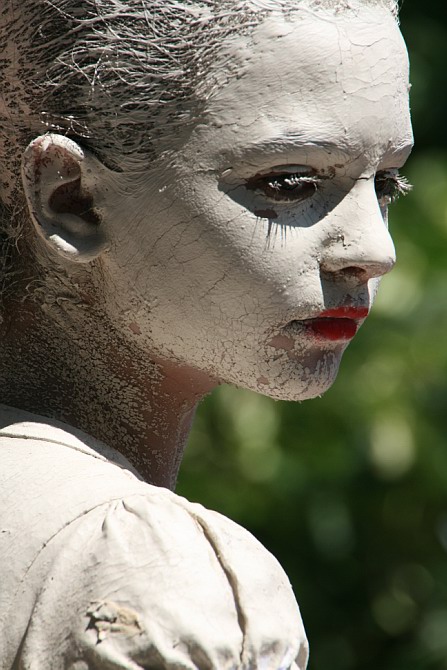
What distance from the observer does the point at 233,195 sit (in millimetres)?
1766

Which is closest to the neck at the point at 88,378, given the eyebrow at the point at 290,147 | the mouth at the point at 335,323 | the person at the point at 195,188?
the person at the point at 195,188

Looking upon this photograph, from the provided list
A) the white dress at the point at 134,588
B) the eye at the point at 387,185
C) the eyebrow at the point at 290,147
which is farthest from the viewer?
the eye at the point at 387,185

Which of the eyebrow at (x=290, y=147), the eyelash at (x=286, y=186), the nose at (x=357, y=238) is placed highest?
the eyebrow at (x=290, y=147)

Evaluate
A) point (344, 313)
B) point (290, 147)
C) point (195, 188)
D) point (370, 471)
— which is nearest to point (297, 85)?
point (290, 147)

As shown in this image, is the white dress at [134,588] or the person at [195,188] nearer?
the white dress at [134,588]

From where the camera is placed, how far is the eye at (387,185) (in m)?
1.89

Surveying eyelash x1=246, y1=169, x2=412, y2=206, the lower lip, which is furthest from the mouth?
eyelash x1=246, y1=169, x2=412, y2=206

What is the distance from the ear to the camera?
5.96 feet

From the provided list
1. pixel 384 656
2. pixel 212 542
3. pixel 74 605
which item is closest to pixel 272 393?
pixel 212 542

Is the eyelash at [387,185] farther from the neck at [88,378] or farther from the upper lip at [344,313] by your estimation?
the neck at [88,378]

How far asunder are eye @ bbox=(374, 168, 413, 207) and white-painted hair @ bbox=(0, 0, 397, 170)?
0.24m

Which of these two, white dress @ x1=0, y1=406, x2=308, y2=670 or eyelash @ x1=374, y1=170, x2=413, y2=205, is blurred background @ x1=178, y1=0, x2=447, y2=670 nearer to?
eyelash @ x1=374, y1=170, x2=413, y2=205

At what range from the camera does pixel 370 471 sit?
461cm

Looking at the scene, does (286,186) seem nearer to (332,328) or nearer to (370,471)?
(332,328)
